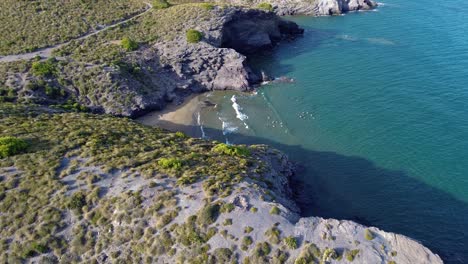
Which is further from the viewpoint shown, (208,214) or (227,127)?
(227,127)

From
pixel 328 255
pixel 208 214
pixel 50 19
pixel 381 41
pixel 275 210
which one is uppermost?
pixel 50 19

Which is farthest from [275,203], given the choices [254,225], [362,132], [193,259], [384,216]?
[362,132]

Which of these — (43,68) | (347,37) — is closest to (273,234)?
(43,68)

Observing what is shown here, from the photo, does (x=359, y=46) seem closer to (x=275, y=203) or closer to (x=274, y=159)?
(x=274, y=159)

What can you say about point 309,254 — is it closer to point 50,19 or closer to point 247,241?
point 247,241

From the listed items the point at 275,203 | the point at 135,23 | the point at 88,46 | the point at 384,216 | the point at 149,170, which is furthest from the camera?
the point at 135,23

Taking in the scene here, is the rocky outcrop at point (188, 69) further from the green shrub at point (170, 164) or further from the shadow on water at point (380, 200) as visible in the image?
the shadow on water at point (380, 200)

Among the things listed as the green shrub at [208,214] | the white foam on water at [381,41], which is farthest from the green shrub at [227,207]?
the white foam on water at [381,41]
